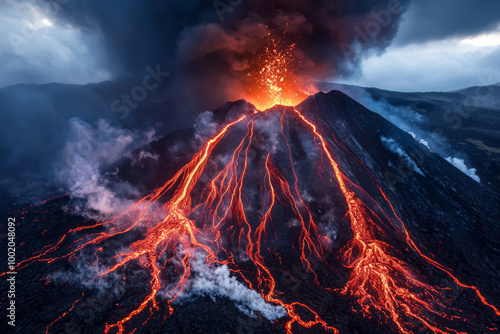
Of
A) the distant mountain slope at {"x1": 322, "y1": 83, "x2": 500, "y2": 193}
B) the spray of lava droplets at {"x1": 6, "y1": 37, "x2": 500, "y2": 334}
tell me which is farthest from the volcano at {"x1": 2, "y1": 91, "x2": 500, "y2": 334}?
the distant mountain slope at {"x1": 322, "y1": 83, "x2": 500, "y2": 193}

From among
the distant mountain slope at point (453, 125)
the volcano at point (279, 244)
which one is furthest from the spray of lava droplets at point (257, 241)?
the distant mountain slope at point (453, 125)

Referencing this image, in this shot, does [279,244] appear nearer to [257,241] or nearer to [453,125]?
[257,241]

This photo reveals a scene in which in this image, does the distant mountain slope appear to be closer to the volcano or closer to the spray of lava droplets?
the volcano

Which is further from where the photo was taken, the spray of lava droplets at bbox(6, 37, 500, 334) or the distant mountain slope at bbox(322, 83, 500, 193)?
the distant mountain slope at bbox(322, 83, 500, 193)

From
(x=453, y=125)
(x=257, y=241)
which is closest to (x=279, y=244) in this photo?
(x=257, y=241)

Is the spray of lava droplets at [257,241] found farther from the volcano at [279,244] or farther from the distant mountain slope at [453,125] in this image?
the distant mountain slope at [453,125]
